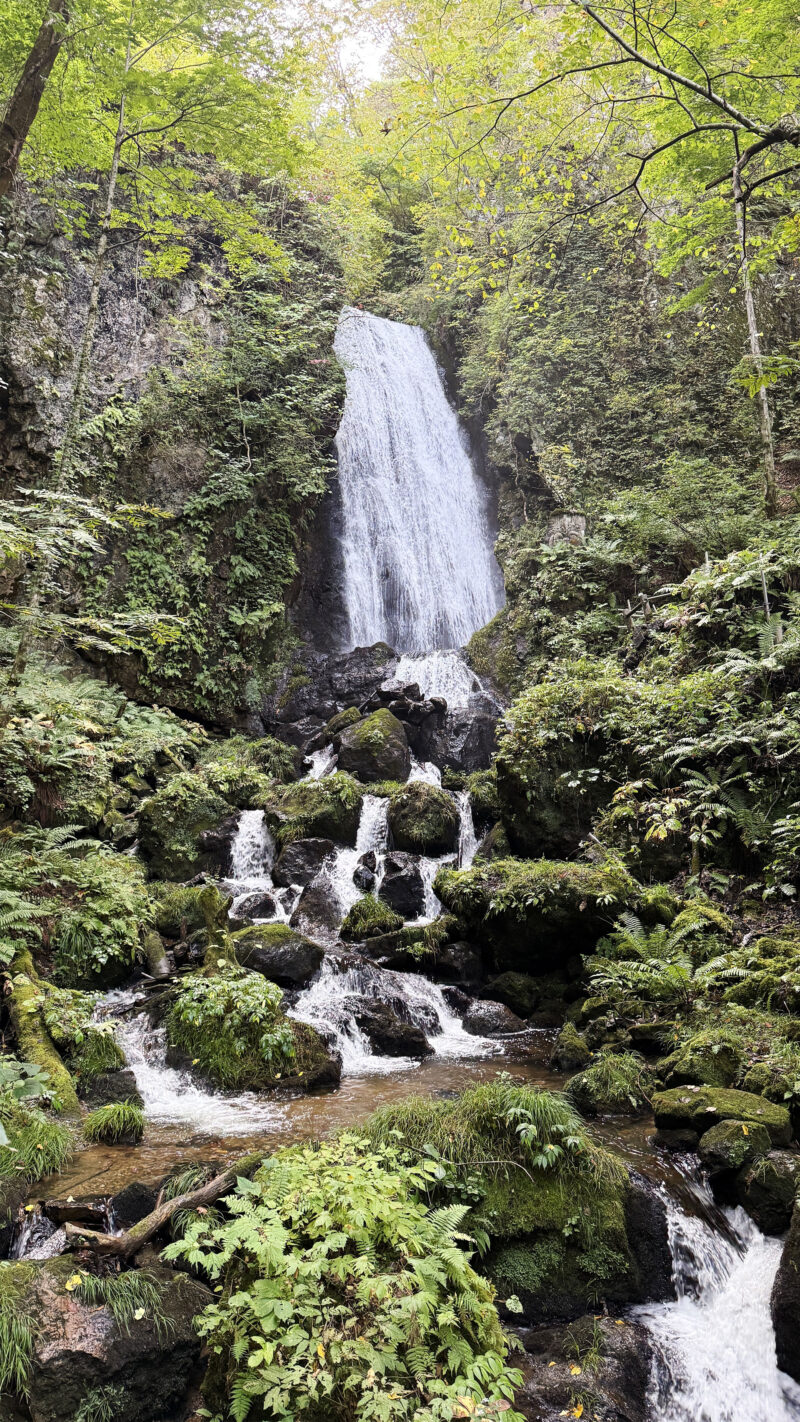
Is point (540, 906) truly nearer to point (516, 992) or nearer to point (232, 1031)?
point (516, 992)

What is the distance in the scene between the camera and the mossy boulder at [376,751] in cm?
1362

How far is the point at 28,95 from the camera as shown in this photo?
6355 millimetres

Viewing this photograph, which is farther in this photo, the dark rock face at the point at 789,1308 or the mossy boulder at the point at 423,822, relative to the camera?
the mossy boulder at the point at 423,822

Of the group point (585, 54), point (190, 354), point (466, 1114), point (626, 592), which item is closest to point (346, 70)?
point (190, 354)

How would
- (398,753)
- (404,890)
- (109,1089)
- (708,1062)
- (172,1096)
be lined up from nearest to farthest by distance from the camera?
(708,1062), (109,1089), (172,1096), (404,890), (398,753)

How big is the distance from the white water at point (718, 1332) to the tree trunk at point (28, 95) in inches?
365

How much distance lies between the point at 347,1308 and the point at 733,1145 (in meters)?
2.93

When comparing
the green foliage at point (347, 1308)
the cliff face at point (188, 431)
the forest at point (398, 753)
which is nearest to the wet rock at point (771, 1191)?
the forest at point (398, 753)

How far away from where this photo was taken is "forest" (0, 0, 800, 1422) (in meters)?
3.29

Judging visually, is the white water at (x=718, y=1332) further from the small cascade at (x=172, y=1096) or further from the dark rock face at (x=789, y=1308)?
the small cascade at (x=172, y=1096)

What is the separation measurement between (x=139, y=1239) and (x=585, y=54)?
7.06m

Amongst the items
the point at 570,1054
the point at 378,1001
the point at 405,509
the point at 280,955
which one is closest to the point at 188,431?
the point at 405,509

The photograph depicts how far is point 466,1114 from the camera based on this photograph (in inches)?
171

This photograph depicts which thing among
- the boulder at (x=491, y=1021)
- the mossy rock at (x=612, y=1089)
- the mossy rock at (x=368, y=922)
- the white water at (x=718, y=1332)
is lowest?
the boulder at (x=491, y=1021)
